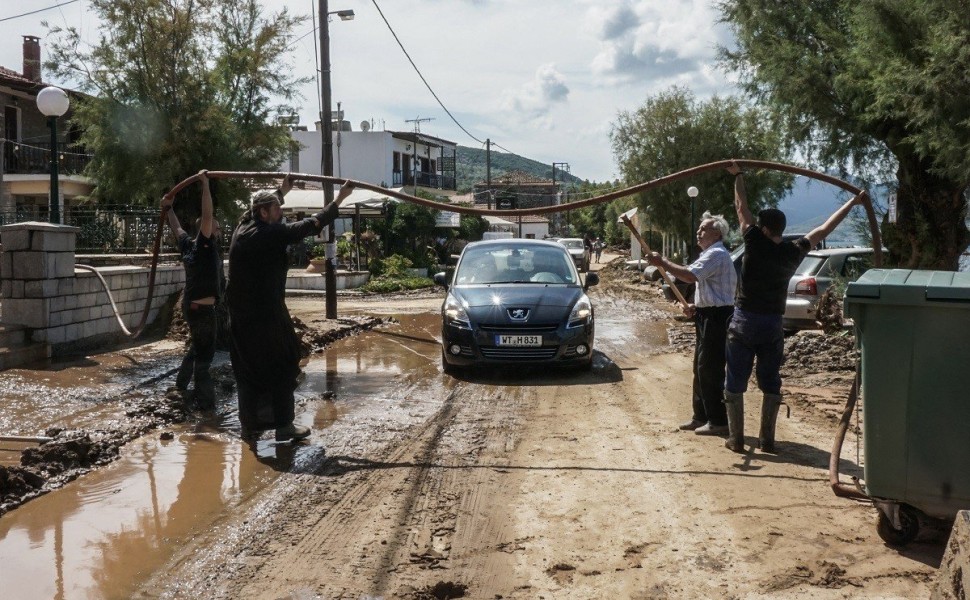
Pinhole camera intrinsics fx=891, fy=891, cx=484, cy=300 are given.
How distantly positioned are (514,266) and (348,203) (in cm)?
2014

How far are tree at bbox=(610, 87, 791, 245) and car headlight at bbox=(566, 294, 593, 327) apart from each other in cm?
2466

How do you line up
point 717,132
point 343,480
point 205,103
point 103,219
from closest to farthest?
point 343,480 → point 205,103 → point 103,219 → point 717,132

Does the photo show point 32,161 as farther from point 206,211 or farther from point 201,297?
point 206,211

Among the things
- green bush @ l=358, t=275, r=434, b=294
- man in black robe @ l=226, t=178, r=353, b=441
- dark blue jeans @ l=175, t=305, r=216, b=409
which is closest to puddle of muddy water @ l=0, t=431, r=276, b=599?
man in black robe @ l=226, t=178, r=353, b=441

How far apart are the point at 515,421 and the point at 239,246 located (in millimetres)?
2807

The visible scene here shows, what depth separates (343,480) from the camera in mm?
5809

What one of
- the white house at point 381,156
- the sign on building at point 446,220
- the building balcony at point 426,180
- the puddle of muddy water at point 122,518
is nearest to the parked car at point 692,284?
the puddle of muddy water at point 122,518

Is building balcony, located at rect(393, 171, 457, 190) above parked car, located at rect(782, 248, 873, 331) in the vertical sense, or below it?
above

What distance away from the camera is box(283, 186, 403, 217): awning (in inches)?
1207

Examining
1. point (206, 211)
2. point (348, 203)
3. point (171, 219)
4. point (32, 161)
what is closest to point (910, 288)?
point (206, 211)

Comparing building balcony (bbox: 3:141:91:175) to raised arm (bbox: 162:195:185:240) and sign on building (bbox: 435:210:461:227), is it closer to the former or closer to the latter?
sign on building (bbox: 435:210:461:227)

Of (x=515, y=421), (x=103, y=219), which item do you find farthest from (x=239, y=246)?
(x=103, y=219)

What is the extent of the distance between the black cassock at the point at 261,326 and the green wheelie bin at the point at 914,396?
3927mm

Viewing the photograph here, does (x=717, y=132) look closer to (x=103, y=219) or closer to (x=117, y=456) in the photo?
(x=103, y=219)
